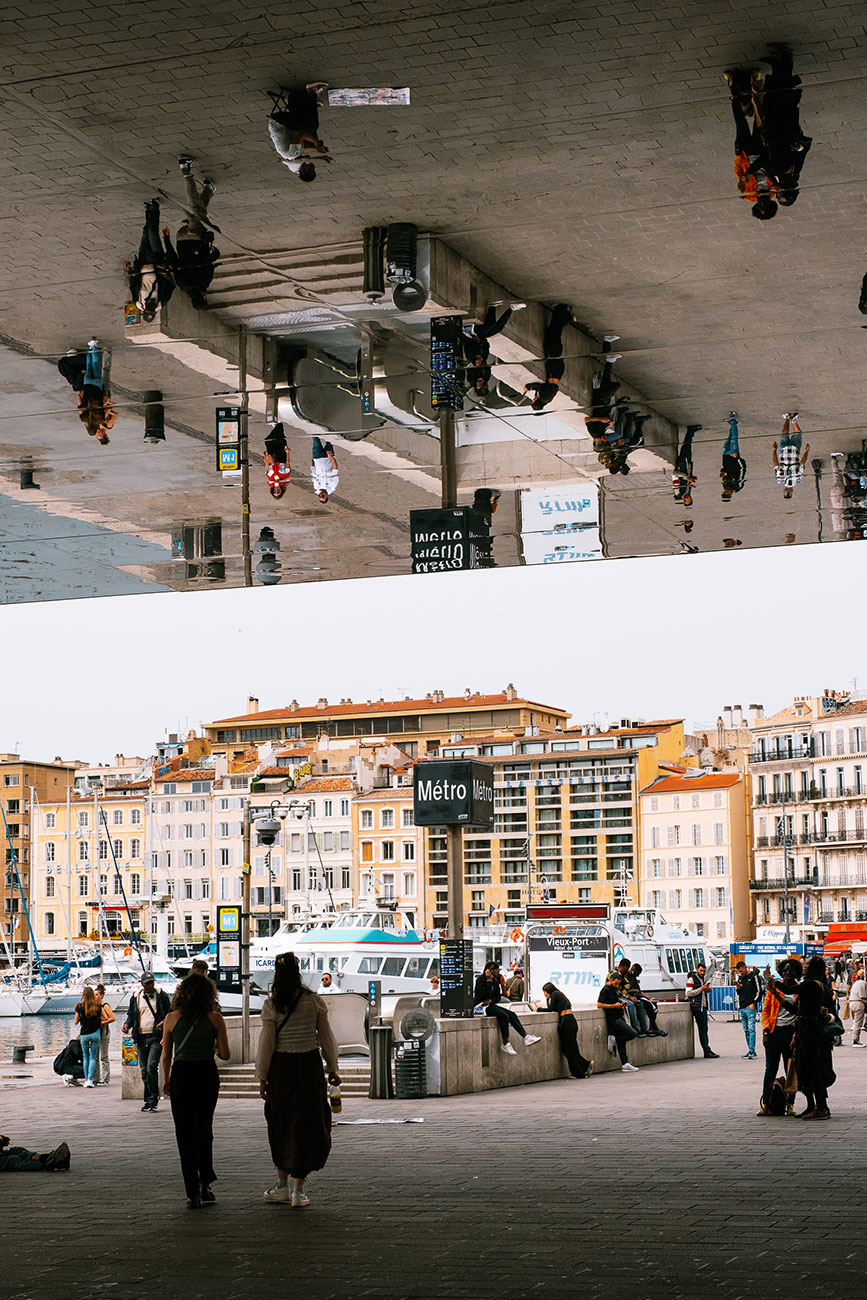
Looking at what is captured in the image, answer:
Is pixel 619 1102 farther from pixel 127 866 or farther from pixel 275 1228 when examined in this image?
pixel 127 866

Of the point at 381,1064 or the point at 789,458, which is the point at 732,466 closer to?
the point at 789,458

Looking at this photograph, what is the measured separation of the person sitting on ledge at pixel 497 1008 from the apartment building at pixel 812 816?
97310 mm

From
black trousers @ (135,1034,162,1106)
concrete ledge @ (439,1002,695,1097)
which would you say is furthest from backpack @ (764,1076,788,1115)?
black trousers @ (135,1034,162,1106)

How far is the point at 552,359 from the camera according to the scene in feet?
54.1

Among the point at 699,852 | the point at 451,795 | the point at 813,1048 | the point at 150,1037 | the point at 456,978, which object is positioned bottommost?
the point at 150,1037

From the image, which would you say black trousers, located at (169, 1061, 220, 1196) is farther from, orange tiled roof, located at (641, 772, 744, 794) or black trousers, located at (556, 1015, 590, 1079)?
orange tiled roof, located at (641, 772, 744, 794)

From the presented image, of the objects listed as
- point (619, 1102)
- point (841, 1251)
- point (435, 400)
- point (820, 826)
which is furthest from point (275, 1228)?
point (820, 826)

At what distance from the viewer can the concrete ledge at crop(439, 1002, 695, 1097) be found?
20.5m

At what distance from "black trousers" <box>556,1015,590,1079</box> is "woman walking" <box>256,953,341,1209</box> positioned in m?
12.8

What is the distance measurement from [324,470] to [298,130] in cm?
653

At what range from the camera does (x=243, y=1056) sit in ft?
81.1

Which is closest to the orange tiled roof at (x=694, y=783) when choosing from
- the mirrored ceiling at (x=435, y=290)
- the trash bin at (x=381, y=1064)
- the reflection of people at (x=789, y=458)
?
the mirrored ceiling at (x=435, y=290)

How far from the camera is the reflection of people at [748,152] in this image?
11617 millimetres

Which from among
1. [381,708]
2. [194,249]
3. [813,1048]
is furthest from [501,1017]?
[381,708]
